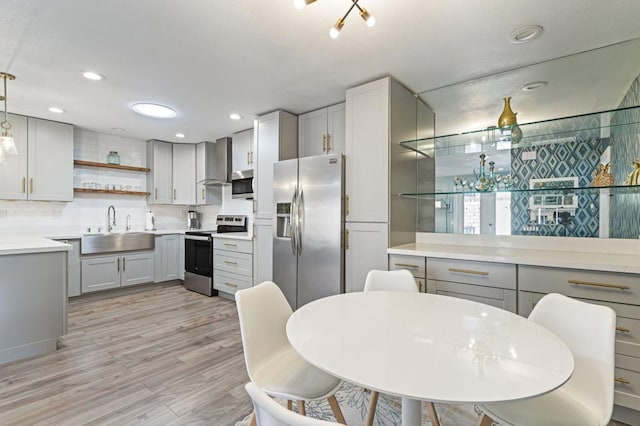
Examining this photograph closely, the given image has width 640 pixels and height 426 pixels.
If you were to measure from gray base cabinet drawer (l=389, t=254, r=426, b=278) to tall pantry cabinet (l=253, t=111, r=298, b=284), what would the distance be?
62.7 inches

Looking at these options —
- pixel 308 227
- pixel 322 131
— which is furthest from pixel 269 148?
pixel 308 227

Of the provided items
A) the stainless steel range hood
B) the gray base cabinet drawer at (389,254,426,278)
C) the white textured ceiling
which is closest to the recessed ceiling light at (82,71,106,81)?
the white textured ceiling

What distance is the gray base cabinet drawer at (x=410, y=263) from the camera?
2408mm

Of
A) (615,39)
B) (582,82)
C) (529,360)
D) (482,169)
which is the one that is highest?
(615,39)

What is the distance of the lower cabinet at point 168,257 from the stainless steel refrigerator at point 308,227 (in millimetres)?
2442

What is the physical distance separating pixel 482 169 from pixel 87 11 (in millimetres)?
3173

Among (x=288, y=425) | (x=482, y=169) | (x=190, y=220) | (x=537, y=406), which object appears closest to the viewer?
(x=288, y=425)

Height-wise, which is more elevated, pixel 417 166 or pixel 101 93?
pixel 101 93

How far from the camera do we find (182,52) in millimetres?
2291

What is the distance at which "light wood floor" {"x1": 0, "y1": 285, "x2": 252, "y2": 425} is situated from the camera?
71.4 inches

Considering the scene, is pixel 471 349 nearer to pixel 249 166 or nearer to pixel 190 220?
pixel 249 166

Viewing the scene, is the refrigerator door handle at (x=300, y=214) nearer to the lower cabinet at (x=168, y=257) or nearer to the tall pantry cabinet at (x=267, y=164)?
the tall pantry cabinet at (x=267, y=164)

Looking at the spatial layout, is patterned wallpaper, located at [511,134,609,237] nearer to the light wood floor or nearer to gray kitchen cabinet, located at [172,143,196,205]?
the light wood floor

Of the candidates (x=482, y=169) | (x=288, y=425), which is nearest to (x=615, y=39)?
(x=482, y=169)
